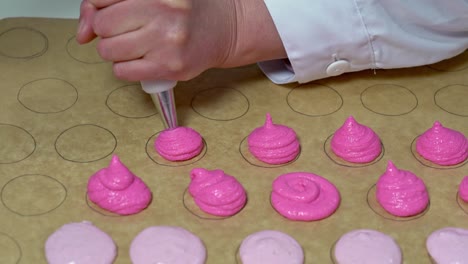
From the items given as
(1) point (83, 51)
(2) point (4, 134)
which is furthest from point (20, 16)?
(2) point (4, 134)

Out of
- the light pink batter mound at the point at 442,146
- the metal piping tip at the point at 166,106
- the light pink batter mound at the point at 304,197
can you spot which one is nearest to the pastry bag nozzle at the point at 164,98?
the metal piping tip at the point at 166,106

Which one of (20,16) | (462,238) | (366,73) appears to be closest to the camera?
(462,238)

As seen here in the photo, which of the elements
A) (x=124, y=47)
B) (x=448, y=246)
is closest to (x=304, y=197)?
(x=448, y=246)

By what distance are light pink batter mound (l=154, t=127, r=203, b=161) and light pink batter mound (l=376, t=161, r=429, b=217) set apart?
204 mm

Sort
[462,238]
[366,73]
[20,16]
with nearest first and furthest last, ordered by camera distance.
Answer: [462,238]
[366,73]
[20,16]

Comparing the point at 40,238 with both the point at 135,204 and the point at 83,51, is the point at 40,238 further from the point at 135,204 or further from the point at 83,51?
the point at 83,51

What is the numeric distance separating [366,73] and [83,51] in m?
0.38

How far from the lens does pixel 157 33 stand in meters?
0.80

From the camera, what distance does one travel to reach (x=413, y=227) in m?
0.73

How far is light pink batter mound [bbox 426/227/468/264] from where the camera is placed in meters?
0.68

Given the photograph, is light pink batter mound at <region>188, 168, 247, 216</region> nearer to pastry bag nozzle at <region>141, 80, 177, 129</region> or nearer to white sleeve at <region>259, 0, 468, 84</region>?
pastry bag nozzle at <region>141, 80, 177, 129</region>

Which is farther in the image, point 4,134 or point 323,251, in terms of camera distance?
point 4,134

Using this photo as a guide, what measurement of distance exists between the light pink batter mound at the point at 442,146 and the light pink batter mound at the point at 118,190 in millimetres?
308

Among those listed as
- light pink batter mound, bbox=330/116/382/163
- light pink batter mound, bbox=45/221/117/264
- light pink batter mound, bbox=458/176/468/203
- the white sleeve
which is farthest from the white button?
light pink batter mound, bbox=45/221/117/264
